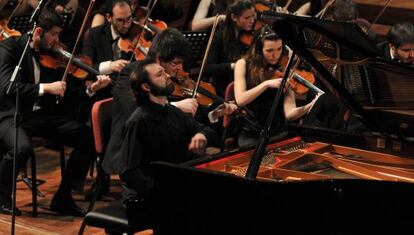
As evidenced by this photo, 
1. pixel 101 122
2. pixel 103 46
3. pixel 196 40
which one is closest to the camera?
pixel 101 122

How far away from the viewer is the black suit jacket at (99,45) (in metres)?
5.36

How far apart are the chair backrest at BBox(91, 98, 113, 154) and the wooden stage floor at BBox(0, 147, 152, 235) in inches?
21.9

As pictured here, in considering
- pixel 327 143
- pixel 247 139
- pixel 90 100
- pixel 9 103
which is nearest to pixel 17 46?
pixel 9 103

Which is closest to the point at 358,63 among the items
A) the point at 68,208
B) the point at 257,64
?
the point at 257,64

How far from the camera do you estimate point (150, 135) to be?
3531mm

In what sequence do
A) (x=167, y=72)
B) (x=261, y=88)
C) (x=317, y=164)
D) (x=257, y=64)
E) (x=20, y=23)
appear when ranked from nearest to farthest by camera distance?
1. (x=317, y=164)
2. (x=167, y=72)
3. (x=261, y=88)
4. (x=257, y=64)
5. (x=20, y=23)

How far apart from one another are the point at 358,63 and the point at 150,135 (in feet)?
3.15

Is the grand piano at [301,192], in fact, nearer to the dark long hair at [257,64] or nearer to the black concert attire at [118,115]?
the black concert attire at [118,115]

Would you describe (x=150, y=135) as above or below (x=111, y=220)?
above

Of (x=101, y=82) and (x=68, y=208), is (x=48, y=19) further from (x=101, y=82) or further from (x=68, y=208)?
(x=68, y=208)

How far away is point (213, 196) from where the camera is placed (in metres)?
2.94

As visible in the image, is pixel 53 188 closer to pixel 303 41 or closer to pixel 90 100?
pixel 90 100

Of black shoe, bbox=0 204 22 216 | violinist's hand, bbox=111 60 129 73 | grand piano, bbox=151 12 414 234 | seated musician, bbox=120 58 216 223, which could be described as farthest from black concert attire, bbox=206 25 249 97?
grand piano, bbox=151 12 414 234

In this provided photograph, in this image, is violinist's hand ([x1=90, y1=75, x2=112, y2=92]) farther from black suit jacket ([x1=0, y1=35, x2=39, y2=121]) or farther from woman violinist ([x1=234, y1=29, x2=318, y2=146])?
woman violinist ([x1=234, y1=29, x2=318, y2=146])
